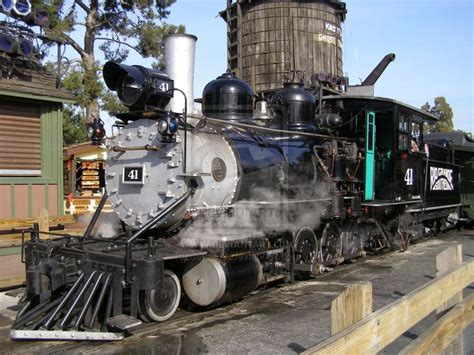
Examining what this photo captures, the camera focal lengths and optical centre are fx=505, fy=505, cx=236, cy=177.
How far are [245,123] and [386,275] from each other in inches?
136

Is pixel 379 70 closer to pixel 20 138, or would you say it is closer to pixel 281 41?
pixel 281 41

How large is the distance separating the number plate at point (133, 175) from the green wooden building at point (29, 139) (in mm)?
3665

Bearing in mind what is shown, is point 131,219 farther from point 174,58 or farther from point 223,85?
point 223,85

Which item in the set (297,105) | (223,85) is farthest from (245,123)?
(297,105)

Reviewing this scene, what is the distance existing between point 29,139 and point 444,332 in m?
8.10

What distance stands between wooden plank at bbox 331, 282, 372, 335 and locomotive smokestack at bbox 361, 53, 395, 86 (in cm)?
2377

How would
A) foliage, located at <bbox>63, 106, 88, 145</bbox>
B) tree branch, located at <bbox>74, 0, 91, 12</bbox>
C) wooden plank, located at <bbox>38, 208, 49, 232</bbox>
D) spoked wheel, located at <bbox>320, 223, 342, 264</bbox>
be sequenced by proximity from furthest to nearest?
foliage, located at <bbox>63, 106, 88, 145</bbox> < tree branch, located at <bbox>74, 0, 91, 12</bbox> < spoked wheel, located at <bbox>320, 223, 342, 264</bbox> < wooden plank, located at <bbox>38, 208, 49, 232</bbox>

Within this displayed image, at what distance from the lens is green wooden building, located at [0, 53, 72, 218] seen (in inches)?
350

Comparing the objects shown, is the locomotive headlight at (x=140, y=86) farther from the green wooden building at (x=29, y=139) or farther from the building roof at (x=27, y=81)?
the green wooden building at (x=29, y=139)

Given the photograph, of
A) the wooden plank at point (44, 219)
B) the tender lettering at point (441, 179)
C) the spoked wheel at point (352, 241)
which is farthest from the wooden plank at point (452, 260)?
the tender lettering at point (441, 179)

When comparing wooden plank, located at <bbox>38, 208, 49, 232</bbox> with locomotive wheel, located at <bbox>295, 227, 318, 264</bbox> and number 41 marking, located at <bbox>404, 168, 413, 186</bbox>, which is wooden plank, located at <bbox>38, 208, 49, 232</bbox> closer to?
locomotive wheel, located at <bbox>295, 227, 318, 264</bbox>

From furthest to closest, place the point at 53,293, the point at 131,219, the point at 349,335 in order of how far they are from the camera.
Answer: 1. the point at 131,219
2. the point at 53,293
3. the point at 349,335

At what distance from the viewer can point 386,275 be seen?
8.34m

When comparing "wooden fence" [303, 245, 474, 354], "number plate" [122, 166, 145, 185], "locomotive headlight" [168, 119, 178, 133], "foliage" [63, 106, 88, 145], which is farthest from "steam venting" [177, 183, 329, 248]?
"foliage" [63, 106, 88, 145]
